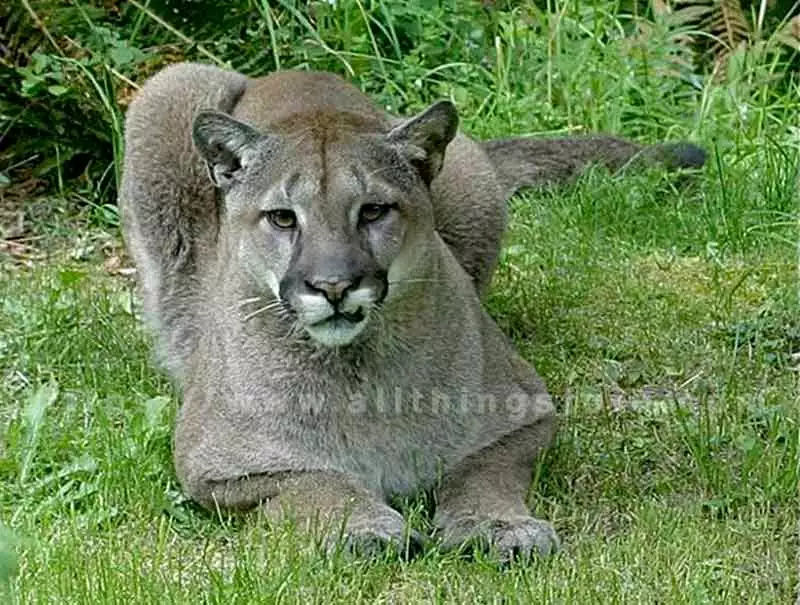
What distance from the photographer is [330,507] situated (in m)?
4.98

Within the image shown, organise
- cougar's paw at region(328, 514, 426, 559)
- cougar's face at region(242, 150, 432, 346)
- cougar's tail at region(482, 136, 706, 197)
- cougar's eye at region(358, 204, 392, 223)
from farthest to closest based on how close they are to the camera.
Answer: cougar's tail at region(482, 136, 706, 197), cougar's eye at region(358, 204, 392, 223), cougar's face at region(242, 150, 432, 346), cougar's paw at region(328, 514, 426, 559)

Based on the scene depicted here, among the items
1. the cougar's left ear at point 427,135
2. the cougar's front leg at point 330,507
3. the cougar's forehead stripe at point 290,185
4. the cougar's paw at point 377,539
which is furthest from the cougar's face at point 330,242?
the cougar's paw at point 377,539

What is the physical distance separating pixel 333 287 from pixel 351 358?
0.50m

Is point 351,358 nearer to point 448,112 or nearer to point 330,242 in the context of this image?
point 330,242

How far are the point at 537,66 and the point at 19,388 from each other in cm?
400

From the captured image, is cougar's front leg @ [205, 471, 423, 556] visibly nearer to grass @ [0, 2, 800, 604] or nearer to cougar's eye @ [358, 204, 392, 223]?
grass @ [0, 2, 800, 604]

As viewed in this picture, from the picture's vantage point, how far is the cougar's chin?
4984 millimetres

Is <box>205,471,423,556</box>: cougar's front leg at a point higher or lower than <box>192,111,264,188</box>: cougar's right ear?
lower

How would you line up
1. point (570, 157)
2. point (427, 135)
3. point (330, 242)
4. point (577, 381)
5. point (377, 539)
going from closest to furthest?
point (377, 539)
point (330, 242)
point (427, 135)
point (577, 381)
point (570, 157)

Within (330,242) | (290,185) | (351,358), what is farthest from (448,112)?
(351,358)

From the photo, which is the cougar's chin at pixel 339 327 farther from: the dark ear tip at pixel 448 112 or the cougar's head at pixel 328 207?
the dark ear tip at pixel 448 112

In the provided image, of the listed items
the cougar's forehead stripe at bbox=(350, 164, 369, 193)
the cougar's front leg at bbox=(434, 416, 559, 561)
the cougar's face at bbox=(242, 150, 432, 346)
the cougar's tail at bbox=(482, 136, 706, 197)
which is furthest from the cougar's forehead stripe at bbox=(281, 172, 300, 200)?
the cougar's tail at bbox=(482, 136, 706, 197)

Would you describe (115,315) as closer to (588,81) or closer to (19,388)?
(19,388)

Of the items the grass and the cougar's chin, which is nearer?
the grass
